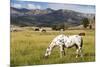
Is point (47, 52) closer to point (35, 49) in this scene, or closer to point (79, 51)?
point (35, 49)

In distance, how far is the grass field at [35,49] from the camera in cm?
205

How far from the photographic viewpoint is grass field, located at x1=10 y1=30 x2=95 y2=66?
6.72 feet

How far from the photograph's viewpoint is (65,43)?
2238mm

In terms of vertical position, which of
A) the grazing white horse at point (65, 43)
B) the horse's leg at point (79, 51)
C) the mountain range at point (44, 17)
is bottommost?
the horse's leg at point (79, 51)

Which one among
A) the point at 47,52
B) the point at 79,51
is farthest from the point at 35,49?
Answer: the point at 79,51

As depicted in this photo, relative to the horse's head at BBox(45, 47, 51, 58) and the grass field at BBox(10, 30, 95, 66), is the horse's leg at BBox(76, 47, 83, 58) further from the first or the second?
the horse's head at BBox(45, 47, 51, 58)

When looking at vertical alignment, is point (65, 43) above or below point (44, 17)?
below

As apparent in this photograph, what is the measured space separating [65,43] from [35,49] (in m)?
0.36

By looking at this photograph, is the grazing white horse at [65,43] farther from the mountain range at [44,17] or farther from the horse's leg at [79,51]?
the mountain range at [44,17]

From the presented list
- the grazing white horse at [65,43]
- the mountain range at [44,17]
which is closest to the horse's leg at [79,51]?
the grazing white horse at [65,43]

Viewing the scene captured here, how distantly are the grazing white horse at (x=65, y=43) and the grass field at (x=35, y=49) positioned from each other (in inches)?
1.6
